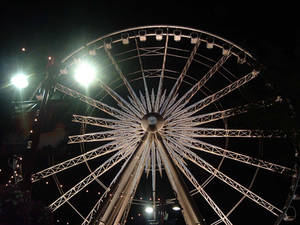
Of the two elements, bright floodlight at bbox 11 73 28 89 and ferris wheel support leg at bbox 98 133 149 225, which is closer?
ferris wheel support leg at bbox 98 133 149 225

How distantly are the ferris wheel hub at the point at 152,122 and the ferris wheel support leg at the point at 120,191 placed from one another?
583 millimetres

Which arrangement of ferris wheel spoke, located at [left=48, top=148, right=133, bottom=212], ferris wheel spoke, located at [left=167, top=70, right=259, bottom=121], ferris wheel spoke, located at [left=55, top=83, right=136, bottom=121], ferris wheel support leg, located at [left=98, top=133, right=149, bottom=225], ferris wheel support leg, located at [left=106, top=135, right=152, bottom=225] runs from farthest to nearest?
ferris wheel spoke, located at [left=55, top=83, right=136, bottom=121] < ferris wheel spoke, located at [left=167, top=70, right=259, bottom=121] < ferris wheel spoke, located at [left=48, top=148, right=133, bottom=212] < ferris wheel support leg, located at [left=106, top=135, right=152, bottom=225] < ferris wheel support leg, located at [left=98, top=133, right=149, bottom=225]

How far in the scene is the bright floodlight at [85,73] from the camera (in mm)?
15359

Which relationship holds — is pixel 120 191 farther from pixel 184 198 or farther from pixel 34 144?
pixel 34 144

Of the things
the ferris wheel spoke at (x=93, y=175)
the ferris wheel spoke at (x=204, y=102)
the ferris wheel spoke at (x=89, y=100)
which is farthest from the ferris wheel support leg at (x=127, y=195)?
the ferris wheel spoke at (x=89, y=100)

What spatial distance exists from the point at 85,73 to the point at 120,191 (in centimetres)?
580

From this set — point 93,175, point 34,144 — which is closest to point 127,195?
point 93,175

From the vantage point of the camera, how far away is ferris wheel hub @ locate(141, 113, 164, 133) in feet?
44.5

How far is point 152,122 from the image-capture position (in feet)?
44.7

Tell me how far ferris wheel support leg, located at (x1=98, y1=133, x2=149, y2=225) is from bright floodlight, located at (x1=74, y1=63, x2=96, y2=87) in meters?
4.01

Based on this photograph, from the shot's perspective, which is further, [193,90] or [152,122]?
[193,90]

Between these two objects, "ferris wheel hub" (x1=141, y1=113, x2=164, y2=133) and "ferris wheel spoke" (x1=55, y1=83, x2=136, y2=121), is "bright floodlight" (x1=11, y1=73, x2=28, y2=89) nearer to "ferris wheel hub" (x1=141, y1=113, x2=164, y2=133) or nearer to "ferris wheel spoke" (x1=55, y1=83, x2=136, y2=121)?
"ferris wheel spoke" (x1=55, y1=83, x2=136, y2=121)

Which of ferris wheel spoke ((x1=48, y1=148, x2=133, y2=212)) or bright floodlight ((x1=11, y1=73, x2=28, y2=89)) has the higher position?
bright floodlight ((x1=11, y1=73, x2=28, y2=89))

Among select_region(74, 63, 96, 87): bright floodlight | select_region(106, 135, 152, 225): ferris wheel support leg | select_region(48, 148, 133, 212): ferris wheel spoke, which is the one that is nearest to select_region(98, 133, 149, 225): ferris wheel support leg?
select_region(106, 135, 152, 225): ferris wheel support leg
